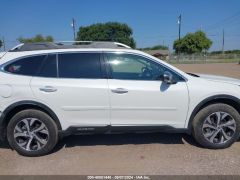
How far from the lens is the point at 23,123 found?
14.6 ft

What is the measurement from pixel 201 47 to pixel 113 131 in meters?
75.6

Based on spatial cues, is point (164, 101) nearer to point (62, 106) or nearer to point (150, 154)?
point (150, 154)

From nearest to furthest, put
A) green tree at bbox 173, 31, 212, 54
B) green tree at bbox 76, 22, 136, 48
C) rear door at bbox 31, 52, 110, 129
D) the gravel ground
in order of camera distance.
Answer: the gravel ground → rear door at bbox 31, 52, 110, 129 → green tree at bbox 173, 31, 212, 54 → green tree at bbox 76, 22, 136, 48

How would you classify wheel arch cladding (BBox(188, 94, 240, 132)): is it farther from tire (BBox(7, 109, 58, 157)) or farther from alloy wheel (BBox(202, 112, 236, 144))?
tire (BBox(7, 109, 58, 157))

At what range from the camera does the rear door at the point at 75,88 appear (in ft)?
14.3

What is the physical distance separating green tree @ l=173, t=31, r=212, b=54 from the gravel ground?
7364 centimetres

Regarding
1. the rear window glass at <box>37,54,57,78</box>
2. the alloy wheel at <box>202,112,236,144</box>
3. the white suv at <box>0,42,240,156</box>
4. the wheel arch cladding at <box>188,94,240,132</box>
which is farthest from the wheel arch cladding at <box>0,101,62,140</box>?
the alloy wheel at <box>202,112,236,144</box>

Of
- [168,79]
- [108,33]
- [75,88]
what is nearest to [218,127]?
[168,79]

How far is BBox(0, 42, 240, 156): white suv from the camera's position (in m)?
4.39

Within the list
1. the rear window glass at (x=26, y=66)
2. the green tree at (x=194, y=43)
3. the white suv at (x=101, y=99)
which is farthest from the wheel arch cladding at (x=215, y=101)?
the green tree at (x=194, y=43)

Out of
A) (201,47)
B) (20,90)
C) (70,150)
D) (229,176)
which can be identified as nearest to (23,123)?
(20,90)

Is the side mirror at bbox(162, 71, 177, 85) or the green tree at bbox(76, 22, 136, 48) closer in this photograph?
the side mirror at bbox(162, 71, 177, 85)

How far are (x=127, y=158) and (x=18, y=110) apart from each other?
186 centimetres

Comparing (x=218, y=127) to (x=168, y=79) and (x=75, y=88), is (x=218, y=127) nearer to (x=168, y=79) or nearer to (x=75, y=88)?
(x=168, y=79)
